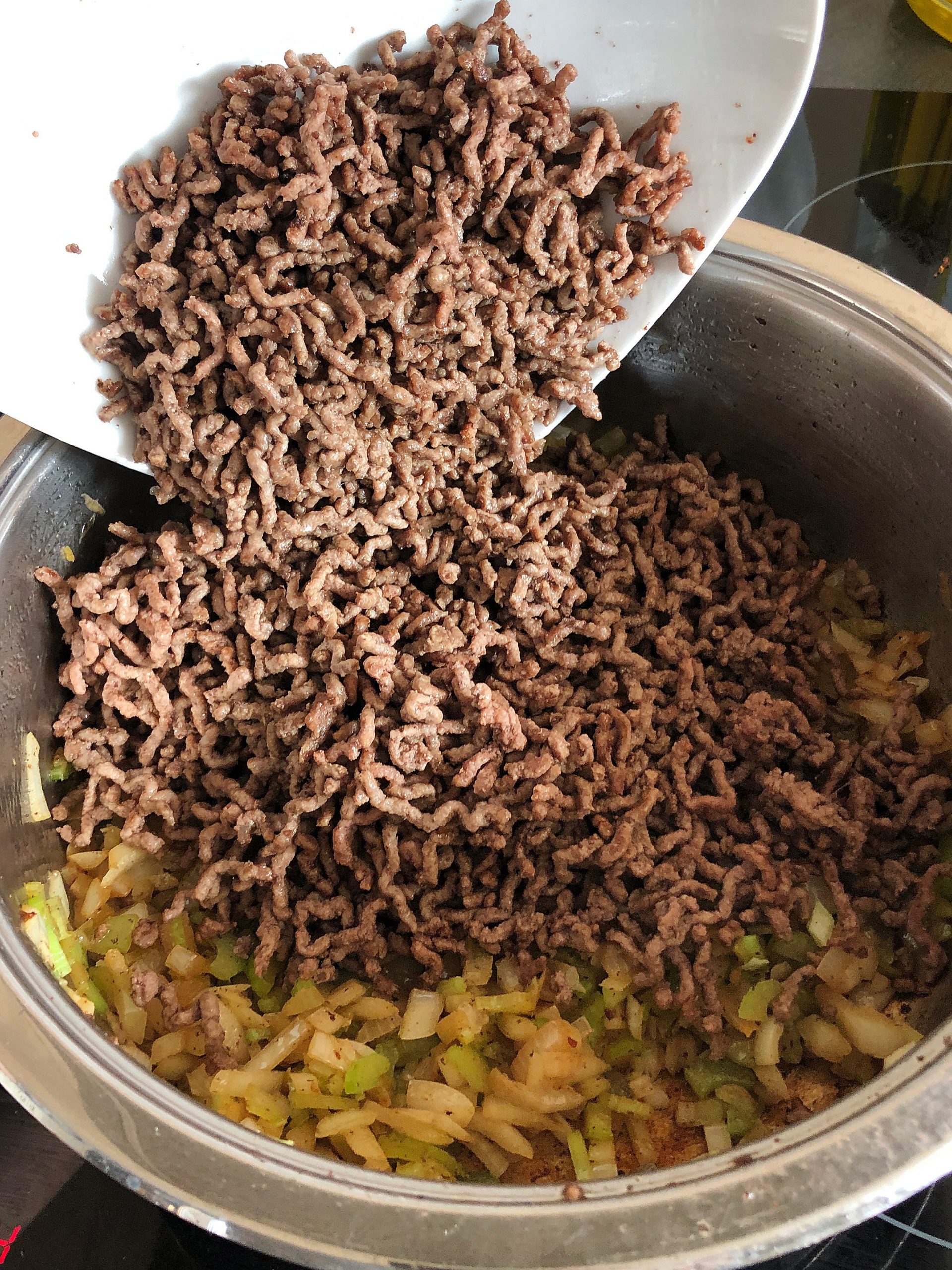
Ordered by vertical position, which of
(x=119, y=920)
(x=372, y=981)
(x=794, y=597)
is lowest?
(x=372, y=981)

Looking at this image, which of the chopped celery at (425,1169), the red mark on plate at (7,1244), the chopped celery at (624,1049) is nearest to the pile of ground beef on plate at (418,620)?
the chopped celery at (624,1049)

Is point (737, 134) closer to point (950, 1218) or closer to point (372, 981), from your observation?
point (372, 981)

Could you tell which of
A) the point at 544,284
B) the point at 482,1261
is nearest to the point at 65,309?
the point at 544,284

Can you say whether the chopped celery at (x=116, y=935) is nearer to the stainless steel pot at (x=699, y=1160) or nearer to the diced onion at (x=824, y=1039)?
the stainless steel pot at (x=699, y=1160)

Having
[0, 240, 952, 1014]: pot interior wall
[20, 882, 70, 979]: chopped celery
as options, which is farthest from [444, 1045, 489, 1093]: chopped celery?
[0, 240, 952, 1014]: pot interior wall

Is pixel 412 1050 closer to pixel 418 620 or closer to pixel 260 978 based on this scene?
pixel 260 978

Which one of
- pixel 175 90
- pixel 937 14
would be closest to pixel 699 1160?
pixel 175 90
